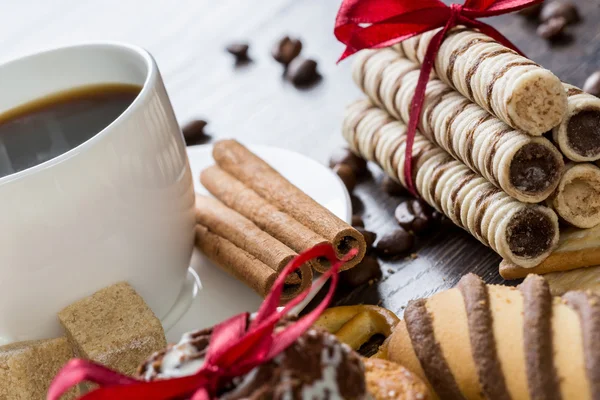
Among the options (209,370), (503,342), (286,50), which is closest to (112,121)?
(209,370)

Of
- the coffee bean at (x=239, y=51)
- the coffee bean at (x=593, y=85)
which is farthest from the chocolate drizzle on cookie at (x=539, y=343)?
the coffee bean at (x=239, y=51)

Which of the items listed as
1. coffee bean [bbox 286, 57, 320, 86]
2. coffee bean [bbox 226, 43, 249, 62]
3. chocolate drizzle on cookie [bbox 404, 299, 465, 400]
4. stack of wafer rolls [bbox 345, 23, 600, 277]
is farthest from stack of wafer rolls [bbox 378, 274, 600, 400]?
coffee bean [bbox 226, 43, 249, 62]

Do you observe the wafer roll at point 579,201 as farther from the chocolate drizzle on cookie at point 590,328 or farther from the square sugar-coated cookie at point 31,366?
the square sugar-coated cookie at point 31,366

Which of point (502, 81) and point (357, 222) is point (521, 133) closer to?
point (502, 81)

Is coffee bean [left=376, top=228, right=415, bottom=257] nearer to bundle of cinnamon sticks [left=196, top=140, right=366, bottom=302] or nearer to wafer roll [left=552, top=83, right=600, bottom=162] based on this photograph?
bundle of cinnamon sticks [left=196, top=140, right=366, bottom=302]

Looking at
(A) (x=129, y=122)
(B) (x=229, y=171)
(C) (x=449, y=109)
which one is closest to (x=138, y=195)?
(A) (x=129, y=122)

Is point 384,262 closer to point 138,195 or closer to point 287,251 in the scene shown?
point 287,251
